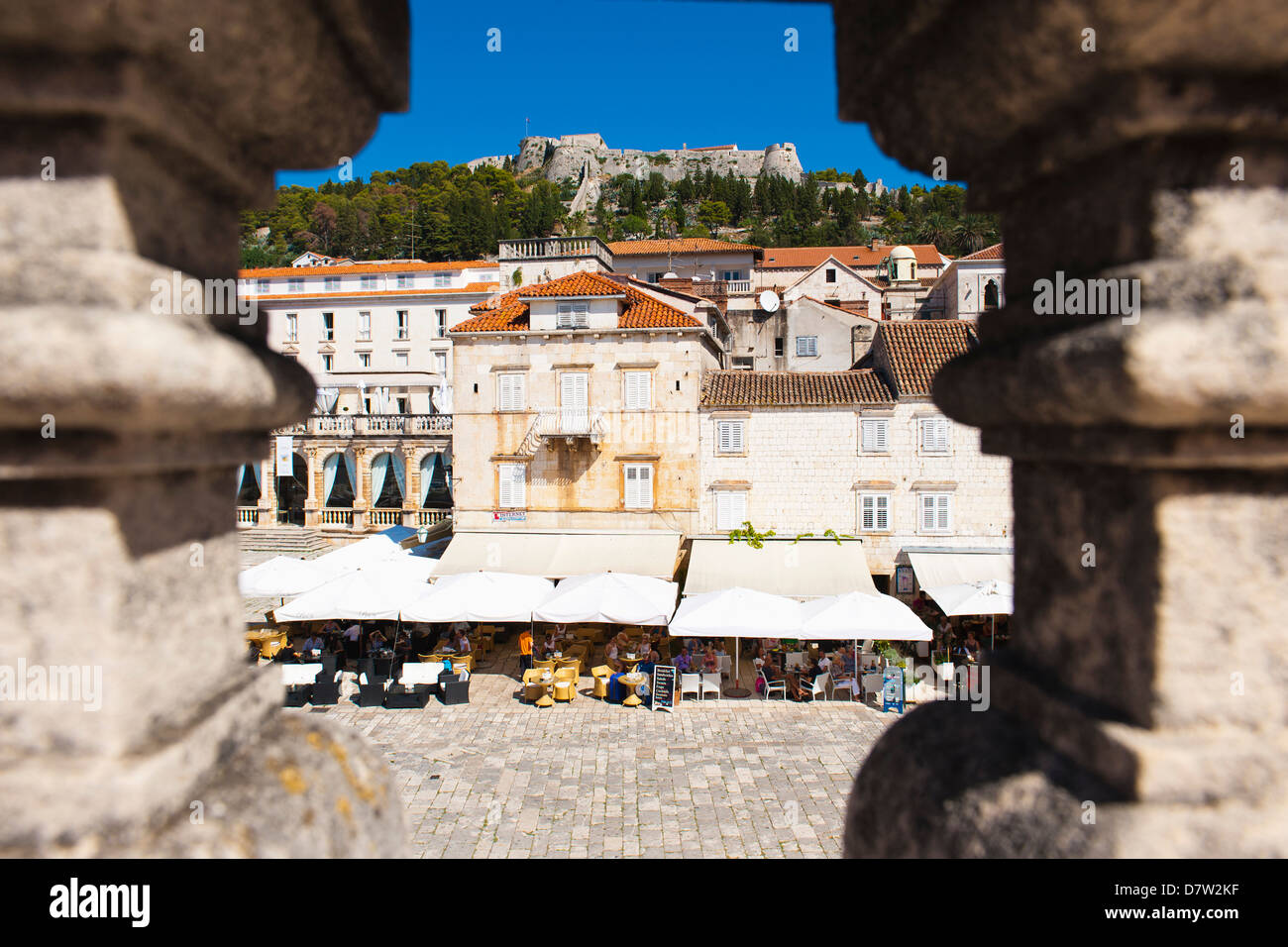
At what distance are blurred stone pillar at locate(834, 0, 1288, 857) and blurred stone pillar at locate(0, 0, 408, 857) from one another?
1.52 meters

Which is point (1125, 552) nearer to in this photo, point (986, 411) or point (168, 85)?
point (986, 411)

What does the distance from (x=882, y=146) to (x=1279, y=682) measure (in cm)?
155

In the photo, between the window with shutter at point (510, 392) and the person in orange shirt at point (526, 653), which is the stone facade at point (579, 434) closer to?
the window with shutter at point (510, 392)

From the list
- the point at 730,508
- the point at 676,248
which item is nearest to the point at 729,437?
the point at 730,508

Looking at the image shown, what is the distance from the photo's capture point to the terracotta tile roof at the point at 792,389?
23.3 meters

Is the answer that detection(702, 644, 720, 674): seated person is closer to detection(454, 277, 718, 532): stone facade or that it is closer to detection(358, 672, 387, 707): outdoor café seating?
detection(454, 277, 718, 532): stone facade

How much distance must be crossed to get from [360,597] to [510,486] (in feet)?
24.5

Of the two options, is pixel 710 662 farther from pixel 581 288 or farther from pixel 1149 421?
pixel 1149 421

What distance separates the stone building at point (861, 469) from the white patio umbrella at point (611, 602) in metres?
6.12

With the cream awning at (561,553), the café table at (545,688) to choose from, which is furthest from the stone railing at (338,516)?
the café table at (545,688)

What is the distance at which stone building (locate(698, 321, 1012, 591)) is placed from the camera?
2286cm

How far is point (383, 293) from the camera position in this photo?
5150 cm

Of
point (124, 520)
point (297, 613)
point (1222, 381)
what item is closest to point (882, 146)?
point (1222, 381)

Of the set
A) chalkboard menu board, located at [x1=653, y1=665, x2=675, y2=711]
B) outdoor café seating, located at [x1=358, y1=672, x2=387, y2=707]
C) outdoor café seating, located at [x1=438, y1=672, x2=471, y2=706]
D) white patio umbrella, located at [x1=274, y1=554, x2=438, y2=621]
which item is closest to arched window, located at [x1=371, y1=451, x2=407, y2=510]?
white patio umbrella, located at [x1=274, y1=554, x2=438, y2=621]
